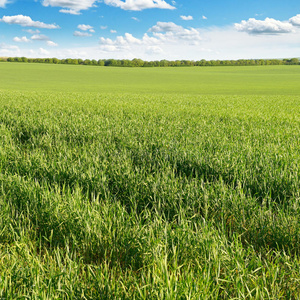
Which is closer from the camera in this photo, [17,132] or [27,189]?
[27,189]

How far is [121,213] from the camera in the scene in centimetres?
302

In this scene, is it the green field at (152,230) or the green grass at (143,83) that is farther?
the green grass at (143,83)

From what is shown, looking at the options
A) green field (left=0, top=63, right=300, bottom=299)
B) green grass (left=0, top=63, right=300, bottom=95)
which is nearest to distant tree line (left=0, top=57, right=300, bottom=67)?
green grass (left=0, top=63, right=300, bottom=95)

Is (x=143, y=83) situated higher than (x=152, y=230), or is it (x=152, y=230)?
(x=143, y=83)

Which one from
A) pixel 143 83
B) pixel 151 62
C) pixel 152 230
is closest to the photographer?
pixel 152 230

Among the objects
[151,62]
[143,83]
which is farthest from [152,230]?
[151,62]

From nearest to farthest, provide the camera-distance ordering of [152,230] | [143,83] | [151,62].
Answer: [152,230], [143,83], [151,62]

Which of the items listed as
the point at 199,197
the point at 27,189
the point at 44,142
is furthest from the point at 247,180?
the point at 44,142

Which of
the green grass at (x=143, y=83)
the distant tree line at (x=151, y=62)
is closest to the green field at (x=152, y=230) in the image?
the green grass at (x=143, y=83)

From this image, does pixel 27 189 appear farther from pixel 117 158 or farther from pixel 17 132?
pixel 17 132

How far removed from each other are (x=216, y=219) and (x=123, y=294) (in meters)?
1.60

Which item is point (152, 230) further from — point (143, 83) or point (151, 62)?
point (151, 62)

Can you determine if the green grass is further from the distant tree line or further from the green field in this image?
the distant tree line

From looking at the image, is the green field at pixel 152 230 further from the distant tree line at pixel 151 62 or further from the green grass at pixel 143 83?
the distant tree line at pixel 151 62
